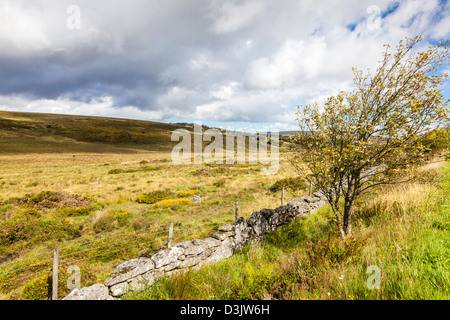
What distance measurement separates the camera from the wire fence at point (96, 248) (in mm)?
6395

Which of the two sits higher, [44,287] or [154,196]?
[154,196]

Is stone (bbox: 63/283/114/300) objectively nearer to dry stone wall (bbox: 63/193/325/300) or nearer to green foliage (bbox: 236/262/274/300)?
dry stone wall (bbox: 63/193/325/300)

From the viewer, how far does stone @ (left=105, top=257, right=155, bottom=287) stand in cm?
489

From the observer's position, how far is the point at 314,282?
3.45 m

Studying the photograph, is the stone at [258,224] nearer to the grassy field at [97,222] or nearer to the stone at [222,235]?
the stone at [222,235]

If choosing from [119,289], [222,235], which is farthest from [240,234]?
[119,289]

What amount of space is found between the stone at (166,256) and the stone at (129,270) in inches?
5.4

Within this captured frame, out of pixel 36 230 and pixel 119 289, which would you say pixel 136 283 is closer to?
pixel 119 289

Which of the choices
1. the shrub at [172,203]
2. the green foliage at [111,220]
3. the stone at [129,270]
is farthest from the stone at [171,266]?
the shrub at [172,203]

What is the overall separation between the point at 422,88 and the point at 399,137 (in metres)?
1.29

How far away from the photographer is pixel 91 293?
4410 millimetres

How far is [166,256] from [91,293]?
6.38ft

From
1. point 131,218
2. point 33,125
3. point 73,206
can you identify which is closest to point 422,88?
point 131,218

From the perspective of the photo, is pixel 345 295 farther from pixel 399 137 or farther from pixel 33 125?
pixel 33 125
